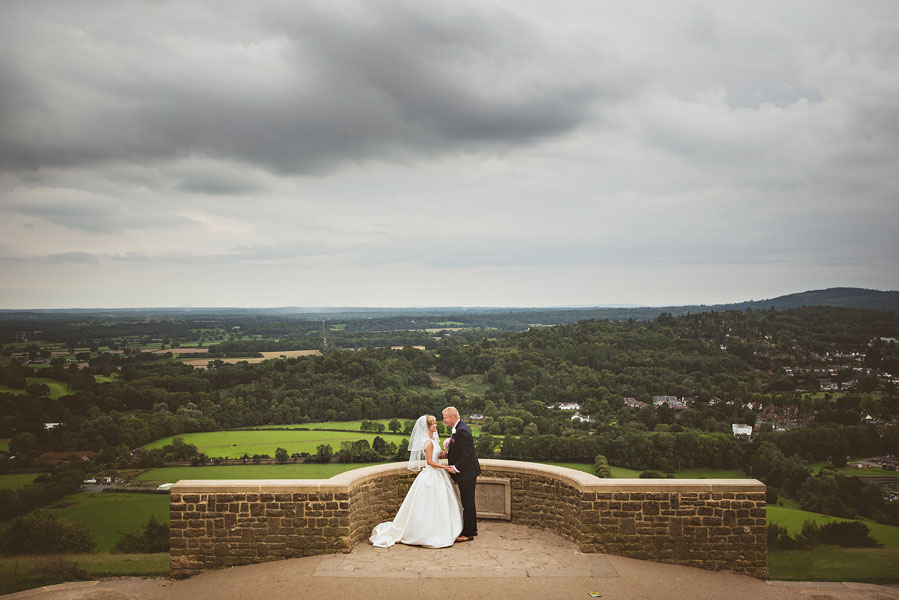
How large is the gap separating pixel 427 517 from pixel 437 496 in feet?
1.05

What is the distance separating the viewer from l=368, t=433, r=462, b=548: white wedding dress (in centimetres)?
823

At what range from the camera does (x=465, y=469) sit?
8.47 meters

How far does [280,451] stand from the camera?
133 ft

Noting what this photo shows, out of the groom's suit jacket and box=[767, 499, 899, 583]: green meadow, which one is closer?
the groom's suit jacket

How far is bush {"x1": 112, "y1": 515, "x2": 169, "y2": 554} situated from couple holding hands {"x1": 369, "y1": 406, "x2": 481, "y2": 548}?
68.3ft

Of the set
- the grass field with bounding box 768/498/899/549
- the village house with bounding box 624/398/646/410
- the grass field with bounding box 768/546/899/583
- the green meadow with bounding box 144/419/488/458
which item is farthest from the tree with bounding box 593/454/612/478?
the village house with bounding box 624/398/646/410

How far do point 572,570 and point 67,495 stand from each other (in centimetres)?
3900

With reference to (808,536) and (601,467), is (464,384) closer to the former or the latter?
(601,467)

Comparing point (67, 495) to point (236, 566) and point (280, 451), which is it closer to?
point (280, 451)

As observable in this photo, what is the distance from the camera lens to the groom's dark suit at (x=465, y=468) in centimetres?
845

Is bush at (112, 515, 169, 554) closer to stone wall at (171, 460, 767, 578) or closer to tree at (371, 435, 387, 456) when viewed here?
tree at (371, 435, 387, 456)

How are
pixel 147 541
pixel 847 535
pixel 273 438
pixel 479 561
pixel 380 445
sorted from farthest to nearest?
1. pixel 273 438
2. pixel 380 445
3. pixel 847 535
4. pixel 147 541
5. pixel 479 561

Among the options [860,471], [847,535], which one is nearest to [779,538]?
[847,535]

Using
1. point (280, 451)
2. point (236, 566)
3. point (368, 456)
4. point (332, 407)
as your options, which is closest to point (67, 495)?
point (280, 451)
